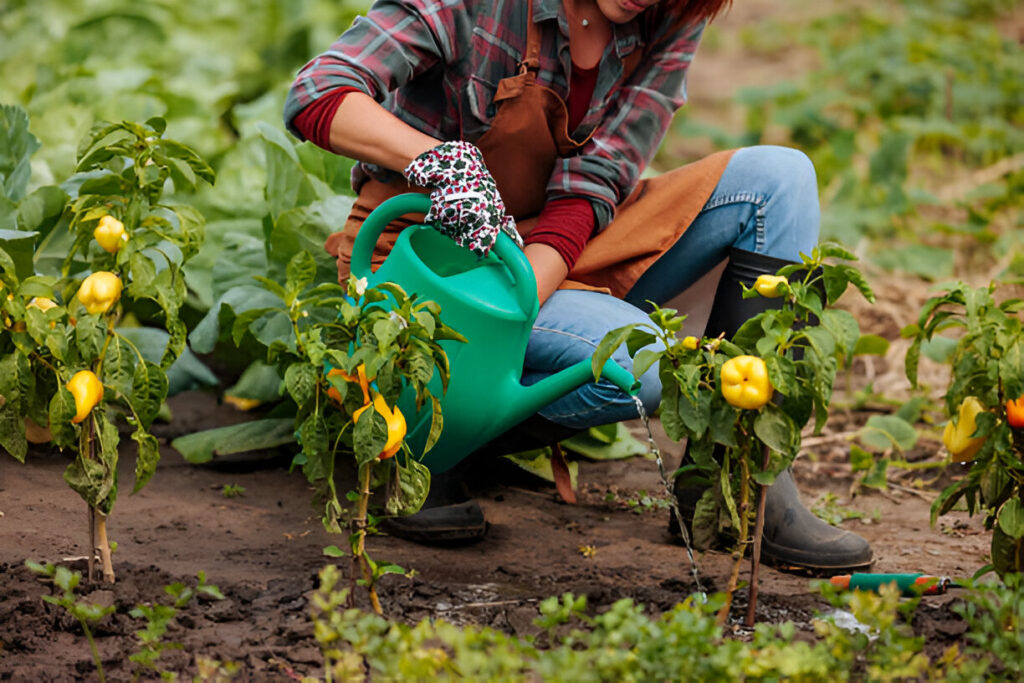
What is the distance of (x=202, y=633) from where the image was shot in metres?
1.62

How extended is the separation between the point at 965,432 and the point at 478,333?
0.71 meters

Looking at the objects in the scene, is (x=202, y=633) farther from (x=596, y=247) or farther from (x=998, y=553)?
(x=998, y=553)

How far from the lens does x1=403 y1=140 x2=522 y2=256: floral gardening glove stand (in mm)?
1729

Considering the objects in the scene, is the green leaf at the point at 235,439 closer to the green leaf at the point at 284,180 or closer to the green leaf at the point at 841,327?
the green leaf at the point at 284,180

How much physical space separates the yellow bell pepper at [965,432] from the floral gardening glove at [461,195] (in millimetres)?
720

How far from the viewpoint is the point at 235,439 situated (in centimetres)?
238

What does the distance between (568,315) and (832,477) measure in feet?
3.14

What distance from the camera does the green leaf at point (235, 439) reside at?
7.72ft

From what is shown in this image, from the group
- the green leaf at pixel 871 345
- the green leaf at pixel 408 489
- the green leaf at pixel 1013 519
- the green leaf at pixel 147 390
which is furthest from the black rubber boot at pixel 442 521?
the green leaf at pixel 871 345

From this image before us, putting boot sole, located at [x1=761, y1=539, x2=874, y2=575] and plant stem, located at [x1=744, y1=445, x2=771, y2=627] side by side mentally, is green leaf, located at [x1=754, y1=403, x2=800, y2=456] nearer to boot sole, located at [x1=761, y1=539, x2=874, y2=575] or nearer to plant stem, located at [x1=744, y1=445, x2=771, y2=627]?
plant stem, located at [x1=744, y1=445, x2=771, y2=627]

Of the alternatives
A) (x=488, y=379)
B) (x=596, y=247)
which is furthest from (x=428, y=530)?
(x=596, y=247)

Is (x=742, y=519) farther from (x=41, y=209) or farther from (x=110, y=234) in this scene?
(x=41, y=209)

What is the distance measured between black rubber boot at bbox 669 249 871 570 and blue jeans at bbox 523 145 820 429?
0.16ft

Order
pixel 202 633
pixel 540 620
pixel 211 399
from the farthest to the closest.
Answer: pixel 211 399 < pixel 202 633 < pixel 540 620
